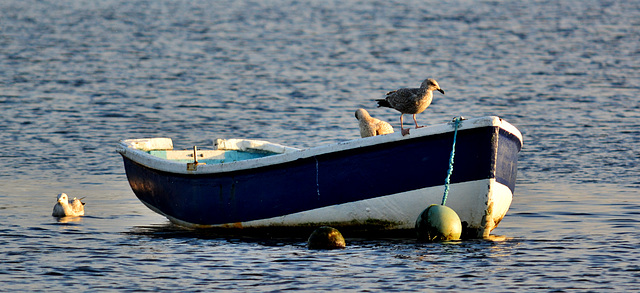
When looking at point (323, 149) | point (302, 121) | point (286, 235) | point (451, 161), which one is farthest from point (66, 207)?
point (302, 121)

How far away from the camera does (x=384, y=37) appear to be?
45.3 metres

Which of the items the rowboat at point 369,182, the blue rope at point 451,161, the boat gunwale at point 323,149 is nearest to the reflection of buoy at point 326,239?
the rowboat at point 369,182

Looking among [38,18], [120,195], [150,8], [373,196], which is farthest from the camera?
[150,8]

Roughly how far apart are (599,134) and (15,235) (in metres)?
12.7

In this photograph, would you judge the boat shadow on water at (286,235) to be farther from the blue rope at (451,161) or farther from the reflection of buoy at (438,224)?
the blue rope at (451,161)

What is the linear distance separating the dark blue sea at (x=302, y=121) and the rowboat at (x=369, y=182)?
342 mm

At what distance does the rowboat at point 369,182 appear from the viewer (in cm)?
1213

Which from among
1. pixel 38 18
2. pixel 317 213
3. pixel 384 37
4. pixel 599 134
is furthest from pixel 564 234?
pixel 38 18

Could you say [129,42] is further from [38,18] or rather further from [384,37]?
[38,18]

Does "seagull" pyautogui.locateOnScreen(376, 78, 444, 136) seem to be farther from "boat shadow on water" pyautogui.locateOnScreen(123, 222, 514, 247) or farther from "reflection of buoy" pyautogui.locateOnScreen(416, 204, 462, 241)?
"boat shadow on water" pyautogui.locateOnScreen(123, 222, 514, 247)

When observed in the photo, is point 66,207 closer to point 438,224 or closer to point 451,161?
point 438,224

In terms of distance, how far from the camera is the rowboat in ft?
39.8

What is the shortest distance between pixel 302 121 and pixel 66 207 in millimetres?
9574

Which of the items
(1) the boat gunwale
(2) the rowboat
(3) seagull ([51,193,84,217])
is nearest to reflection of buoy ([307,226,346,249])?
(2) the rowboat
